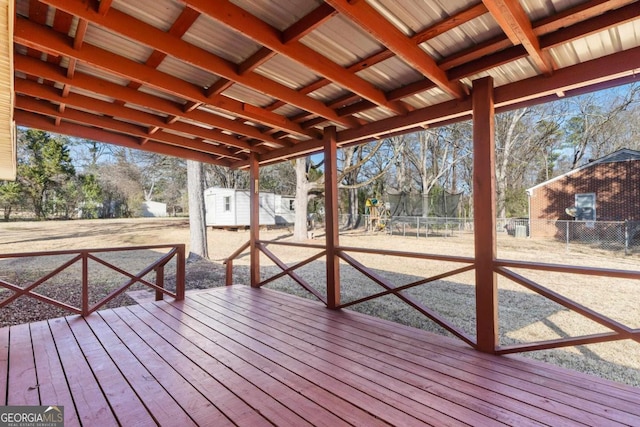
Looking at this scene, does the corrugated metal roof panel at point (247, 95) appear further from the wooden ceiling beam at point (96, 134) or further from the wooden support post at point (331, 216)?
the wooden ceiling beam at point (96, 134)

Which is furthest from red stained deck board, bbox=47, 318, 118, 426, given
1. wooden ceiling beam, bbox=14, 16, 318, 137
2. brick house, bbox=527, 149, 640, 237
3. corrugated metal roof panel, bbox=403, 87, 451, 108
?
brick house, bbox=527, 149, 640, 237

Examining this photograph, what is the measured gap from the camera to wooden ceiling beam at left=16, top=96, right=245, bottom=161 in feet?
10.1

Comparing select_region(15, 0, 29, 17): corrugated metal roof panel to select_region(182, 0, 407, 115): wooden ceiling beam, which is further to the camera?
select_region(15, 0, 29, 17): corrugated metal roof panel

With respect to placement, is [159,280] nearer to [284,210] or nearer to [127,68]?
[127,68]

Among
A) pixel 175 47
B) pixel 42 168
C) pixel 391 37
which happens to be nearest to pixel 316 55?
pixel 391 37

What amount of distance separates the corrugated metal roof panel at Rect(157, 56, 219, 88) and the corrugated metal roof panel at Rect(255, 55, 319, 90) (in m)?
0.48

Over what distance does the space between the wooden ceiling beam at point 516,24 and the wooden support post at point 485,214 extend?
502mm

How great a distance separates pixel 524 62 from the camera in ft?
7.53

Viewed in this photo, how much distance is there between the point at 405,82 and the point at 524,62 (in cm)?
87

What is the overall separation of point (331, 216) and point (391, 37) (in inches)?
92.6

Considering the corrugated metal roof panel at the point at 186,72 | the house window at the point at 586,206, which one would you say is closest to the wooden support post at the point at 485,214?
the corrugated metal roof panel at the point at 186,72

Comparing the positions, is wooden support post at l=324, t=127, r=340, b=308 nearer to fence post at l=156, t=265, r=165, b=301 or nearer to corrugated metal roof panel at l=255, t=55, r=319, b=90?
corrugated metal roof panel at l=255, t=55, r=319, b=90

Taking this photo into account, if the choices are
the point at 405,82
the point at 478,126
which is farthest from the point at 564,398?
the point at 405,82

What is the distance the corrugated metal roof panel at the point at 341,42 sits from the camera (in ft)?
6.49
